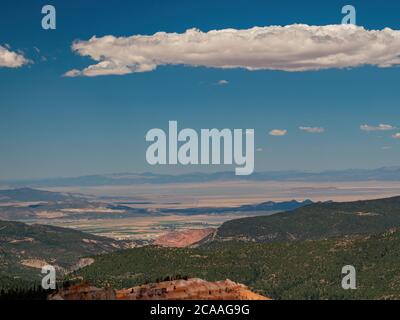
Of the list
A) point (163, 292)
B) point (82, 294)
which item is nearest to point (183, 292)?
point (163, 292)

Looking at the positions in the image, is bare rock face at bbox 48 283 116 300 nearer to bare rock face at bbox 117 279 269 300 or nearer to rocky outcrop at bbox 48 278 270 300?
rocky outcrop at bbox 48 278 270 300

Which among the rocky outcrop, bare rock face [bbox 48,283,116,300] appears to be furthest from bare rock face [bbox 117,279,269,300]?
bare rock face [bbox 48,283,116,300]

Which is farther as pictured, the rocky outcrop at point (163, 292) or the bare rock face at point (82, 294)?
the rocky outcrop at point (163, 292)

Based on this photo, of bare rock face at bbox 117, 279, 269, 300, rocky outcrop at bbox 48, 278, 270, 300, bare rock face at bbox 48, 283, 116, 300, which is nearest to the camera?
bare rock face at bbox 48, 283, 116, 300

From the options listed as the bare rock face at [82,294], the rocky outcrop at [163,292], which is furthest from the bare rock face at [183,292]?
the bare rock face at [82,294]

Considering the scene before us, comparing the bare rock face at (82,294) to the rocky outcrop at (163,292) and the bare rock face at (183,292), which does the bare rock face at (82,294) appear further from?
the bare rock face at (183,292)

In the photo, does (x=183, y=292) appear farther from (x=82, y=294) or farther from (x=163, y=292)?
(x=82, y=294)
